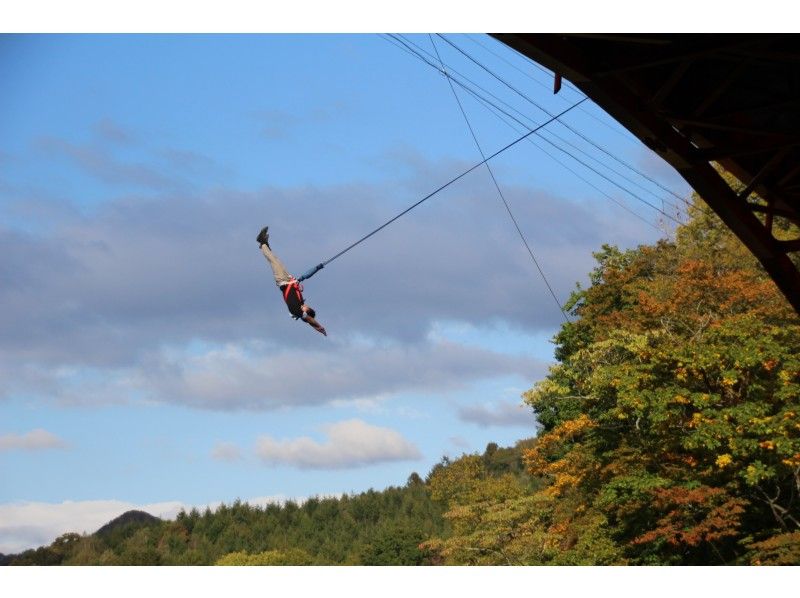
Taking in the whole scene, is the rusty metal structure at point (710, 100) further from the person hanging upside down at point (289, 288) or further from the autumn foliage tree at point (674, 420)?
the autumn foliage tree at point (674, 420)

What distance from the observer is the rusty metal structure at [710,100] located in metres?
9.08

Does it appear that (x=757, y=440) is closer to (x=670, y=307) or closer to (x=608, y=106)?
(x=670, y=307)

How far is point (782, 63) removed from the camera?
9.63 metres

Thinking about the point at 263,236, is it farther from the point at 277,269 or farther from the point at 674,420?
the point at 674,420

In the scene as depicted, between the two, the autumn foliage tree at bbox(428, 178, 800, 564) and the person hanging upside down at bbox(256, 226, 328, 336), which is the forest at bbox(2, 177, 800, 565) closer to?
the autumn foliage tree at bbox(428, 178, 800, 564)

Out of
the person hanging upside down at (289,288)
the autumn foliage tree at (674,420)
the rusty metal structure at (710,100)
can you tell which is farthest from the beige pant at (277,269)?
the autumn foliage tree at (674,420)

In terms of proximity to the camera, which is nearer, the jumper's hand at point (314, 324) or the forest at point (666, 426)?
the jumper's hand at point (314, 324)

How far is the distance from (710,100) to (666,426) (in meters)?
15.3

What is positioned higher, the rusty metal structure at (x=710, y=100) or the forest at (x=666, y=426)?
the forest at (x=666, y=426)

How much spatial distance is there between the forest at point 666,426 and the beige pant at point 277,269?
39.9ft

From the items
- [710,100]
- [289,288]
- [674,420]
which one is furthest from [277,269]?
[674,420]

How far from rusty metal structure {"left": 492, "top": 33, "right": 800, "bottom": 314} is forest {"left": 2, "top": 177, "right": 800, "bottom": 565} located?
36.0 feet
